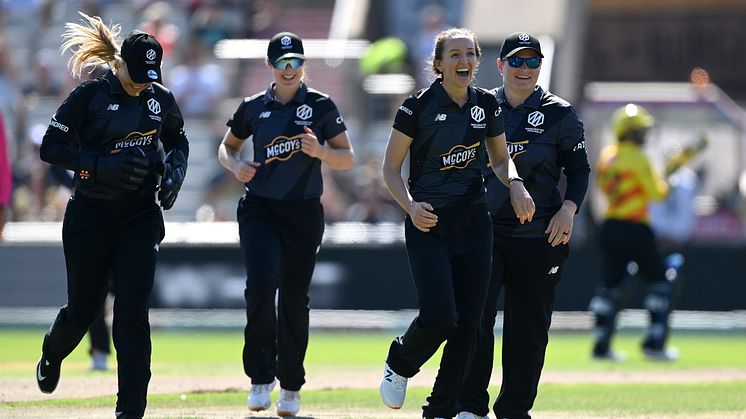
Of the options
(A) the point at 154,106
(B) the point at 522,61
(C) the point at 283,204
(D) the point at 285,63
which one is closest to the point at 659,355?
(C) the point at 283,204

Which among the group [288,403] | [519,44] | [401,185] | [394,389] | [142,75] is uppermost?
[519,44]

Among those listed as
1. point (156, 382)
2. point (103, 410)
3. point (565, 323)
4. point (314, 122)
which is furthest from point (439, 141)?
point (565, 323)

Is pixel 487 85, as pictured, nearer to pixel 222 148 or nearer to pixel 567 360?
pixel 567 360

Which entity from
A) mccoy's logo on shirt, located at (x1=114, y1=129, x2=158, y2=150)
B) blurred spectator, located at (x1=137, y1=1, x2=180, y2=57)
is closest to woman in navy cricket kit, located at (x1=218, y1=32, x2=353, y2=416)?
mccoy's logo on shirt, located at (x1=114, y1=129, x2=158, y2=150)

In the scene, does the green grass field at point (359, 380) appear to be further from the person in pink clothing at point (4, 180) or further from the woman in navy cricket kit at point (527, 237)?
the person in pink clothing at point (4, 180)

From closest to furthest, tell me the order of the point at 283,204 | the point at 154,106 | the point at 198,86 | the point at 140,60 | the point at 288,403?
1. the point at 140,60
2. the point at 154,106
3. the point at 288,403
4. the point at 283,204
5. the point at 198,86

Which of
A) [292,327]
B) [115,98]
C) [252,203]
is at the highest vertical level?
[115,98]

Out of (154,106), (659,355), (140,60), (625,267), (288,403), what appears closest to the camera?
(140,60)

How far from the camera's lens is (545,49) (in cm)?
2231

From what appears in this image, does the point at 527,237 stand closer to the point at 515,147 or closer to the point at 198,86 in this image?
the point at 515,147

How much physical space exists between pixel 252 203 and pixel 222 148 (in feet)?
1.77

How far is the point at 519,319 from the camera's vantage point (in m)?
9.34

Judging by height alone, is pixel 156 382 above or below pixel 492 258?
below

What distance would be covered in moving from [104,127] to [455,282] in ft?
7.68
